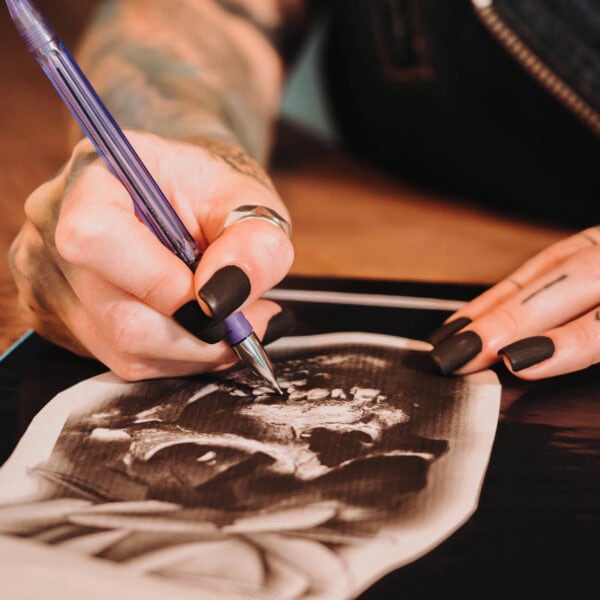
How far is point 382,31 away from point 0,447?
2.16 ft

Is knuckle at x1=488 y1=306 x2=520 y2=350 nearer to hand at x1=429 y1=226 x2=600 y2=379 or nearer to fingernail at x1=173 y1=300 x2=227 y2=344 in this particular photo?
hand at x1=429 y1=226 x2=600 y2=379

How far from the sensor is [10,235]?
679 millimetres

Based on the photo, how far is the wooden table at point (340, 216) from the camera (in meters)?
0.66

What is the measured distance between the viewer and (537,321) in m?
0.53

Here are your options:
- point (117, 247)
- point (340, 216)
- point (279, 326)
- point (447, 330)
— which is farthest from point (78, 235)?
point (340, 216)

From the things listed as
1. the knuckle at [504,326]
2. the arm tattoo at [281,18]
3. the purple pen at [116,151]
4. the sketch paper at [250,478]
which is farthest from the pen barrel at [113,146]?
the arm tattoo at [281,18]

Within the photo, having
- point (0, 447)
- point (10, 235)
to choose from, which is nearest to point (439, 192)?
point (10, 235)

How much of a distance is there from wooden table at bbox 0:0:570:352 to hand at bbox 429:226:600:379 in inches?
3.0

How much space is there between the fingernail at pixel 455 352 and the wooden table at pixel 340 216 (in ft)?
0.49

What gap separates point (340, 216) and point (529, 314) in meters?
0.30

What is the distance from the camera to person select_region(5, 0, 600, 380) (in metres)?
0.44

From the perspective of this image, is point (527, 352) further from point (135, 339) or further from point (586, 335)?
point (135, 339)

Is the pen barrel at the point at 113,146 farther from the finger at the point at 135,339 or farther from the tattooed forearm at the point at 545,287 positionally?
the tattooed forearm at the point at 545,287

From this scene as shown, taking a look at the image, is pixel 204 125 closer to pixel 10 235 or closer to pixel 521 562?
pixel 10 235
